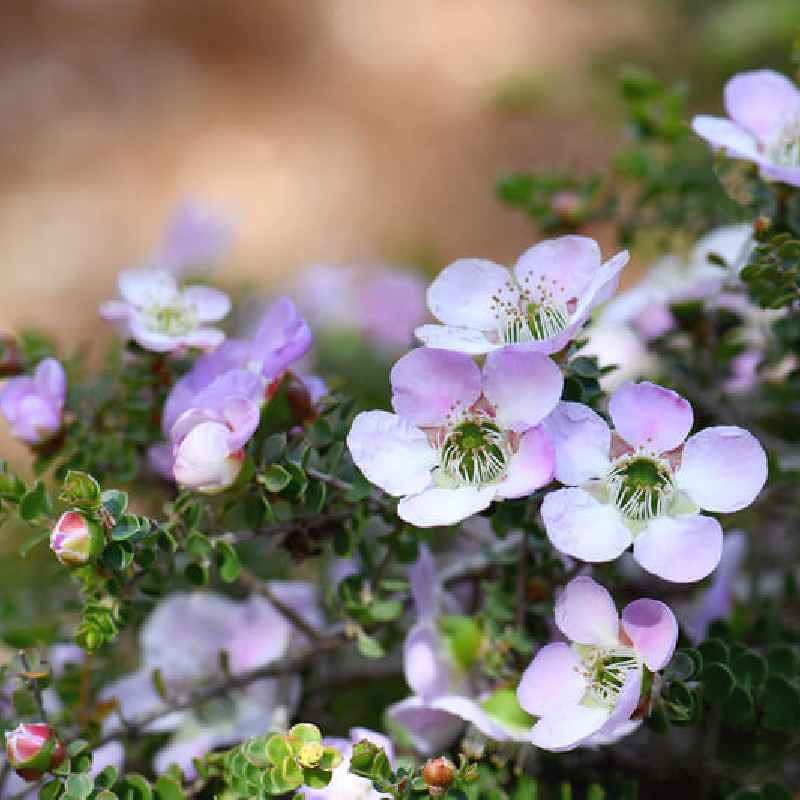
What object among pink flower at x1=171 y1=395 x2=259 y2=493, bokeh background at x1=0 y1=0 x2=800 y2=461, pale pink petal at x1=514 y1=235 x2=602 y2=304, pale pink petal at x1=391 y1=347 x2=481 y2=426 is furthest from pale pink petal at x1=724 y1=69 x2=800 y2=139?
bokeh background at x1=0 y1=0 x2=800 y2=461

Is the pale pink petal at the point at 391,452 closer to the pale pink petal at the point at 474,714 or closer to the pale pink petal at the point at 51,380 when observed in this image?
the pale pink petal at the point at 474,714

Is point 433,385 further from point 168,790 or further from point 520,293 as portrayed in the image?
point 168,790

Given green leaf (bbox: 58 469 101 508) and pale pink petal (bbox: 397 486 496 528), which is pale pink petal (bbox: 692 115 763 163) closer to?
pale pink petal (bbox: 397 486 496 528)

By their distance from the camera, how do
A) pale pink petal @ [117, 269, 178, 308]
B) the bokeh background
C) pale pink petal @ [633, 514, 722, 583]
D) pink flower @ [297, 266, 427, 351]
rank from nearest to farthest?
pale pink petal @ [633, 514, 722, 583] < pale pink petal @ [117, 269, 178, 308] < pink flower @ [297, 266, 427, 351] < the bokeh background

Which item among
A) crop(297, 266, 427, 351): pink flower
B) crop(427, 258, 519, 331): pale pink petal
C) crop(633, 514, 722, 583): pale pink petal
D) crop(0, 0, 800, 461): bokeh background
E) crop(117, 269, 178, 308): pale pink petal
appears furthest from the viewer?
crop(0, 0, 800, 461): bokeh background

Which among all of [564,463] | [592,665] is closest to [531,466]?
[564,463]

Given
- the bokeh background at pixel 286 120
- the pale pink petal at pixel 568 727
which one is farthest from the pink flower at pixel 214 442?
the bokeh background at pixel 286 120

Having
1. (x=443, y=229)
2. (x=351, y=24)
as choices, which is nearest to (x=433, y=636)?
(x=443, y=229)

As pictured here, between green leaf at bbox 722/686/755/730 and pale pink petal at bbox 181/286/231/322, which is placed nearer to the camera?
green leaf at bbox 722/686/755/730

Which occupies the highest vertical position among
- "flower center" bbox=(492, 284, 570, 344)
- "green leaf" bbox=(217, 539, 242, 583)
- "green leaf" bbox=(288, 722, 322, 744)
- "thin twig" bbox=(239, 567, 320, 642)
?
"flower center" bbox=(492, 284, 570, 344)
